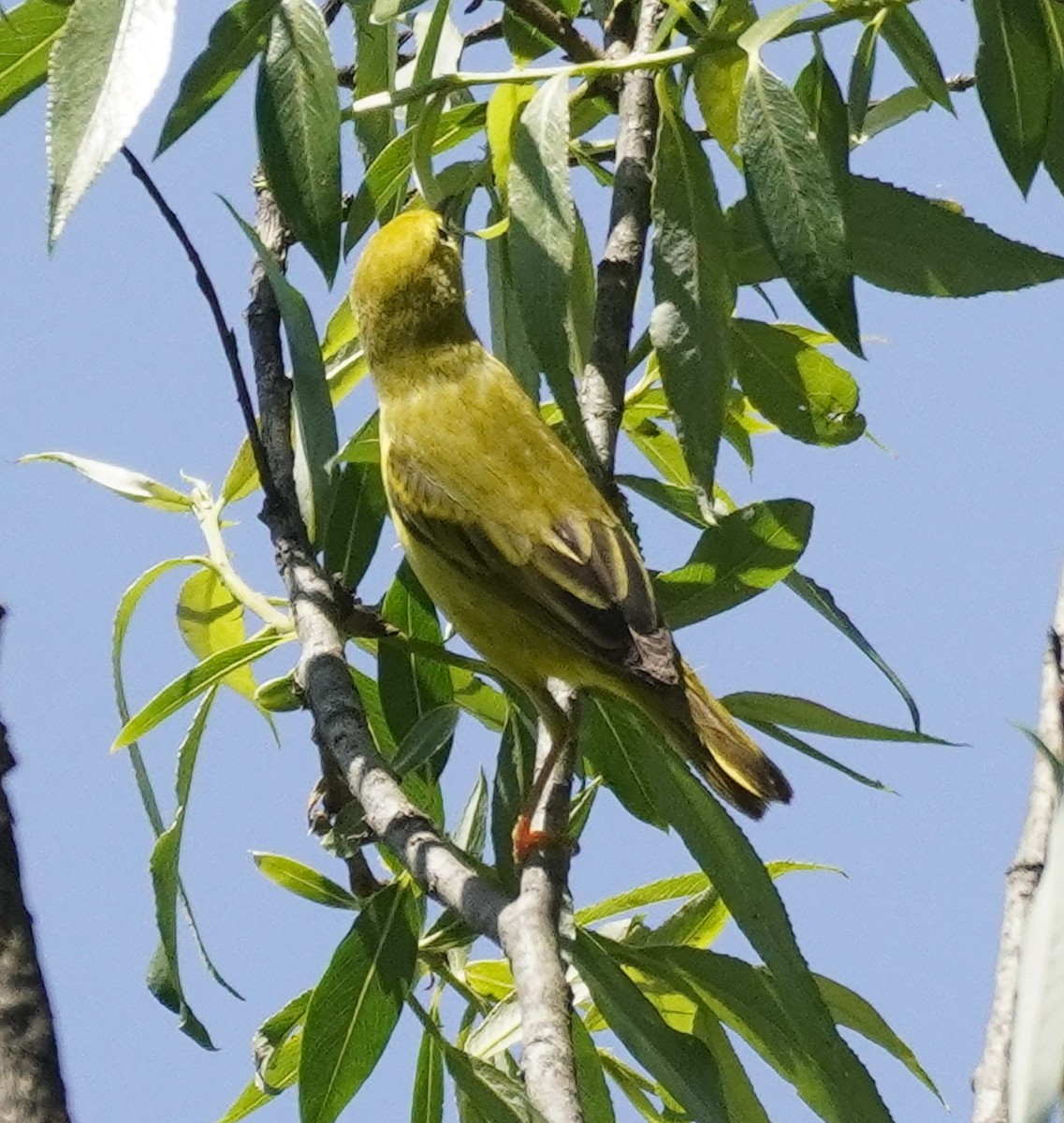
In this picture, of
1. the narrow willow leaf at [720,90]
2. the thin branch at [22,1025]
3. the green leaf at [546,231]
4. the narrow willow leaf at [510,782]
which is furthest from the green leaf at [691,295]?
the thin branch at [22,1025]

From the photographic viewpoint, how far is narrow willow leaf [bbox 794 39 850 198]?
100 inches

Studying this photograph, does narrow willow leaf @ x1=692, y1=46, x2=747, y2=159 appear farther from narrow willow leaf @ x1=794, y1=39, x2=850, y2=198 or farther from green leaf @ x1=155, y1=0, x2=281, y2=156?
green leaf @ x1=155, y1=0, x2=281, y2=156

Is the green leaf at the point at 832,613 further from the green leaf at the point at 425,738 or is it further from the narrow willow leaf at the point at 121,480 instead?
the narrow willow leaf at the point at 121,480

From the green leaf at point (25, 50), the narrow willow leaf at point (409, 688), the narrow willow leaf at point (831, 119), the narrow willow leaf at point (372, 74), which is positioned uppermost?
the narrow willow leaf at point (372, 74)

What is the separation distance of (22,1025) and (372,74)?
1893mm

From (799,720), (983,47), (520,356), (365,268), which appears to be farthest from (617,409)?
(365,268)

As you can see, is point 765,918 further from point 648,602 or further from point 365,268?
point 365,268

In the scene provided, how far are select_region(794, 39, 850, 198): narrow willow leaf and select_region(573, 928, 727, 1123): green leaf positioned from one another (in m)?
1.07

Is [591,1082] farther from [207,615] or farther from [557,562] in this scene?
[207,615]

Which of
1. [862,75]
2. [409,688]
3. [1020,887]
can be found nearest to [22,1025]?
[1020,887]

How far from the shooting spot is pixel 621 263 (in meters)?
2.75

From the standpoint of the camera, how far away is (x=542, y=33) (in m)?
2.95

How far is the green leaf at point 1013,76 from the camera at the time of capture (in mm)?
2482

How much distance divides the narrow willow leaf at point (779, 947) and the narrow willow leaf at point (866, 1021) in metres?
0.39
